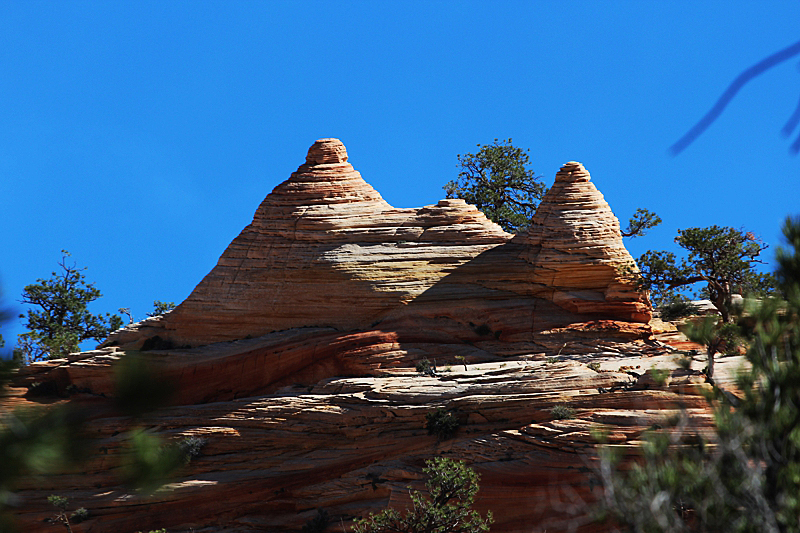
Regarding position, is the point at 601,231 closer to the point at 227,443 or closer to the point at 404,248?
the point at 404,248

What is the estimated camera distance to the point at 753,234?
128 ft

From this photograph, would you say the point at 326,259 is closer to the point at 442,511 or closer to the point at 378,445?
the point at 378,445

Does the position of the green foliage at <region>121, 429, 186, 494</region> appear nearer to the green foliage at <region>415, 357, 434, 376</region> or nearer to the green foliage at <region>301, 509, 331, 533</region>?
the green foliage at <region>301, 509, 331, 533</region>

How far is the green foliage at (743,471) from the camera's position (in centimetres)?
1362

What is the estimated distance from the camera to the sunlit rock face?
37906 millimetres

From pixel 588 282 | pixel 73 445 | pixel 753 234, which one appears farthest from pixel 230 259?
pixel 73 445

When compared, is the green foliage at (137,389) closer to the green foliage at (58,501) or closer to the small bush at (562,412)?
the small bush at (562,412)

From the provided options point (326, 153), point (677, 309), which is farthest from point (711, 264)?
point (326, 153)

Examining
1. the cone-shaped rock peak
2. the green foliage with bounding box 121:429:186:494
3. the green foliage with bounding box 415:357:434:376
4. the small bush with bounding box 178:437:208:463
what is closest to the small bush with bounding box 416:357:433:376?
the green foliage with bounding box 415:357:434:376

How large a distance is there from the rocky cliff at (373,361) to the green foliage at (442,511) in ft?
4.45

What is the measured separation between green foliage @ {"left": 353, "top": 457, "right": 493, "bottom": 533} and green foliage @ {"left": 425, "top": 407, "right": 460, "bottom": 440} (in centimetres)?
201

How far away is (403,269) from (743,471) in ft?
87.6

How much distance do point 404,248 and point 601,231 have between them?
9474mm

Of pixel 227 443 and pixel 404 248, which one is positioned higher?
pixel 404 248
